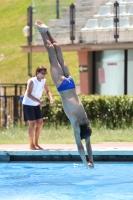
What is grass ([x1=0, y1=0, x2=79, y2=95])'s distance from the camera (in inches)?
1478

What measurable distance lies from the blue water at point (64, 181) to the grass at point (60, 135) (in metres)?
2.04

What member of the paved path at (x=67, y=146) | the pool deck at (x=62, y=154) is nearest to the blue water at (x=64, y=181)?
the pool deck at (x=62, y=154)

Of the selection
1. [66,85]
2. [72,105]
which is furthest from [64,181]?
[66,85]

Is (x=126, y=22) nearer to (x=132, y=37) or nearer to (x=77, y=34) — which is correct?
(x=132, y=37)

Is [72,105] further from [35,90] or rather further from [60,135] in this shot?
[60,135]

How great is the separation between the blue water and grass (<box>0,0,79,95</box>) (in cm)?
2079

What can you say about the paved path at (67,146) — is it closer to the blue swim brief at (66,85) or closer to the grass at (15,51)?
the blue swim brief at (66,85)

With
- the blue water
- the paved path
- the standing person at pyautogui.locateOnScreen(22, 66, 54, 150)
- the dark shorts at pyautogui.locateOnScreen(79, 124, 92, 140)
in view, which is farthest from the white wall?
the dark shorts at pyautogui.locateOnScreen(79, 124, 92, 140)

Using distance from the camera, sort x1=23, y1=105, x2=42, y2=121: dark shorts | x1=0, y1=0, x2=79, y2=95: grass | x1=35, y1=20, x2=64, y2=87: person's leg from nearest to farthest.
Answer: x1=35, y1=20, x2=64, y2=87: person's leg < x1=23, y1=105, x2=42, y2=121: dark shorts < x1=0, y1=0, x2=79, y2=95: grass

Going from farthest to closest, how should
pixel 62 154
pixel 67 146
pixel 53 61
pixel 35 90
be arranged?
pixel 67 146 < pixel 35 90 < pixel 62 154 < pixel 53 61

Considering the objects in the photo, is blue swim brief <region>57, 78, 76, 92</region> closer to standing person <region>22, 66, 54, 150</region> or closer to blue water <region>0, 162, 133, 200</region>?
blue water <region>0, 162, 133, 200</region>

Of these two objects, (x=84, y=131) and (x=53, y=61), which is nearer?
(x=84, y=131)

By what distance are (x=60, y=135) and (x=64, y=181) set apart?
474cm

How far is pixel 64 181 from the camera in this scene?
10.8m
